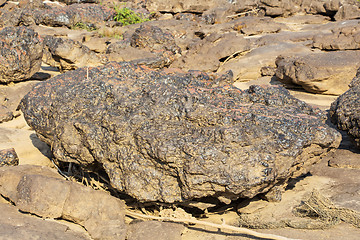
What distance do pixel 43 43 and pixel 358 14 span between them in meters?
10.8

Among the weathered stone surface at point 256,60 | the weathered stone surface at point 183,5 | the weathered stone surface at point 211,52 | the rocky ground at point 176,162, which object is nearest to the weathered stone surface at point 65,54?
the weathered stone surface at point 211,52

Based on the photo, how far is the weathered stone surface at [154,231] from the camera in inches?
139

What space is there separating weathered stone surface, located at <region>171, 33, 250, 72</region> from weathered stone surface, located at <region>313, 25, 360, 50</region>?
1946 millimetres

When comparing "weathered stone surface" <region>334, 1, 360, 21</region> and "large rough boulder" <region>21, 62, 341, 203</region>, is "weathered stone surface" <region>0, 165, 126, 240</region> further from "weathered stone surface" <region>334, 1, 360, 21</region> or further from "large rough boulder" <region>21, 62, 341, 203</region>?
"weathered stone surface" <region>334, 1, 360, 21</region>

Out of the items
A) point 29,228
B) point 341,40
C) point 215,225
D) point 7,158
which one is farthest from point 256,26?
point 29,228

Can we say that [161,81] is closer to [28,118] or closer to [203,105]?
[203,105]

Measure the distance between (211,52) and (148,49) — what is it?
5.47 ft

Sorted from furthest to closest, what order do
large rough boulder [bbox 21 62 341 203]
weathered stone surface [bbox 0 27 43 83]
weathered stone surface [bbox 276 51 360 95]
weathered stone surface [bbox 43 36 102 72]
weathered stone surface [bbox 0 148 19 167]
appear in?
weathered stone surface [bbox 43 36 102 72], weathered stone surface [bbox 0 27 43 83], weathered stone surface [bbox 276 51 360 95], weathered stone surface [bbox 0 148 19 167], large rough boulder [bbox 21 62 341 203]

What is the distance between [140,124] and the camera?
377cm

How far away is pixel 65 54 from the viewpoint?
9.11 metres

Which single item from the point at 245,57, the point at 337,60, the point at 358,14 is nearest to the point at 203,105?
the point at 337,60

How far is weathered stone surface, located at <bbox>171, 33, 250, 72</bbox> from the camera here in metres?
9.90

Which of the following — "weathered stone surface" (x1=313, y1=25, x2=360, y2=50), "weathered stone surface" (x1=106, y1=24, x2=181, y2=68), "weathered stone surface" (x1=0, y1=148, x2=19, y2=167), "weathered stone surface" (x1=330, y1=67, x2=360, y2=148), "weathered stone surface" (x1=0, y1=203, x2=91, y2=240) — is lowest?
"weathered stone surface" (x1=106, y1=24, x2=181, y2=68)

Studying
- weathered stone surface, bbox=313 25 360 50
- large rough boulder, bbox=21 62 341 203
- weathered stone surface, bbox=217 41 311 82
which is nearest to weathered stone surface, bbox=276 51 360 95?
weathered stone surface, bbox=217 41 311 82
